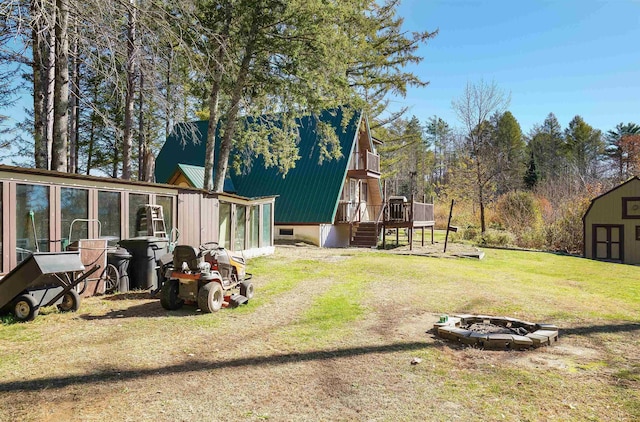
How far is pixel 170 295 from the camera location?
293 inches

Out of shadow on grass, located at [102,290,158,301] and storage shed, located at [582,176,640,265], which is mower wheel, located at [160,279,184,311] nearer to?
shadow on grass, located at [102,290,158,301]

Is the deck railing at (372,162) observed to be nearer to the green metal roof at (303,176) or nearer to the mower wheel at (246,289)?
the green metal roof at (303,176)

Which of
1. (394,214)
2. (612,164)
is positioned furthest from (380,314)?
(612,164)

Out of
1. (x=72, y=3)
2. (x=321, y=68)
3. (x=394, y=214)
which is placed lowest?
(x=394, y=214)

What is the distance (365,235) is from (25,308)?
55.2 feet

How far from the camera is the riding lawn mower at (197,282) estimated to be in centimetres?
727

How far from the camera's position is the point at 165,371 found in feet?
15.2

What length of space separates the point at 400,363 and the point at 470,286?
6.33 metres

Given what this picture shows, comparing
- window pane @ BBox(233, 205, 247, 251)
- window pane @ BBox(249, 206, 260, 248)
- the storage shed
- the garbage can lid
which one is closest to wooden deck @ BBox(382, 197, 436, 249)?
window pane @ BBox(249, 206, 260, 248)

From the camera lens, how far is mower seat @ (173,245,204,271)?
23.7ft

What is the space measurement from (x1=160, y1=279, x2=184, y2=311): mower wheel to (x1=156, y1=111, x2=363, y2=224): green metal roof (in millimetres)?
13752

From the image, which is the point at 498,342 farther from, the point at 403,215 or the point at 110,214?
the point at 403,215

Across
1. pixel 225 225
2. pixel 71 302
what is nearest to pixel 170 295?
pixel 71 302

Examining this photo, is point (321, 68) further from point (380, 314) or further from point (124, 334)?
point (124, 334)
